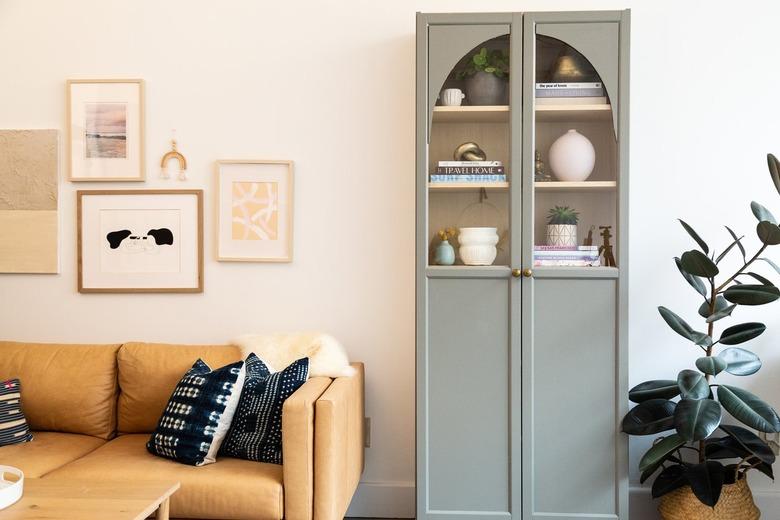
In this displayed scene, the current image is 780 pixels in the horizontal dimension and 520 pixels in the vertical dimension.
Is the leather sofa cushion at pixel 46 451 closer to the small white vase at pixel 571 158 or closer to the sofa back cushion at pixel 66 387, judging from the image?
the sofa back cushion at pixel 66 387

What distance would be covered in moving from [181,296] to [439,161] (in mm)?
1352

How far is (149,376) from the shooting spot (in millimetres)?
2705

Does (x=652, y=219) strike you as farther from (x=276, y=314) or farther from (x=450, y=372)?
(x=276, y=314)

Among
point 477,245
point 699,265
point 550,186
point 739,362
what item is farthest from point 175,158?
point 739,362

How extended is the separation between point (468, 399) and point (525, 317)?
39cm

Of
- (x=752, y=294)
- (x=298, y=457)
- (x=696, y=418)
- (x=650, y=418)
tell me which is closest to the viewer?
(x=298, y=457)

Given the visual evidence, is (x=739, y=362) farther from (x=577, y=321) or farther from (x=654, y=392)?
(x=577, y=321)

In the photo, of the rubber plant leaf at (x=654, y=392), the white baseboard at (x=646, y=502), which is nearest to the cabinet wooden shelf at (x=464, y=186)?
the rubber plant leaf at (x=654, y=392)

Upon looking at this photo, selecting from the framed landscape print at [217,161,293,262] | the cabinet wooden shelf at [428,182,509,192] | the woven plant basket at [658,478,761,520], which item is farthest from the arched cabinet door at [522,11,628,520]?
the framed landscape print at [217,161,293,262]

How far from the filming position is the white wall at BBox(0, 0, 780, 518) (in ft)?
9.40

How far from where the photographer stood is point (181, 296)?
302 centimetres

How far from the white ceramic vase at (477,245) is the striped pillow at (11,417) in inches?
71.9

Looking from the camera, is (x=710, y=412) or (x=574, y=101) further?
(x=574, y=101)

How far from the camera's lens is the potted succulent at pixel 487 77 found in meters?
2.54
